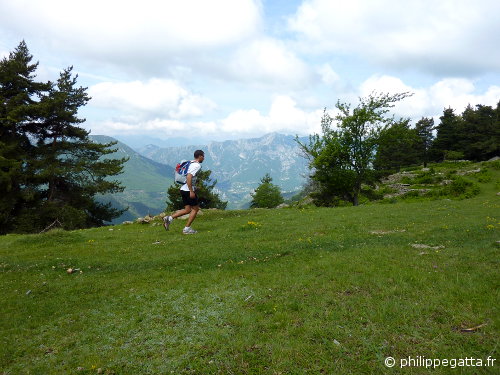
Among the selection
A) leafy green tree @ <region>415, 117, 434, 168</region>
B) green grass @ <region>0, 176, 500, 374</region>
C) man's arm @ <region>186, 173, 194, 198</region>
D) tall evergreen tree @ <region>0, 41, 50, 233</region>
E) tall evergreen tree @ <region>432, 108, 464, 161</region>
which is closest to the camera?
green grass @ <region>0, 176, 500, 374</region>

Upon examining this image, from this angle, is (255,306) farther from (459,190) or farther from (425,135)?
(425,135)

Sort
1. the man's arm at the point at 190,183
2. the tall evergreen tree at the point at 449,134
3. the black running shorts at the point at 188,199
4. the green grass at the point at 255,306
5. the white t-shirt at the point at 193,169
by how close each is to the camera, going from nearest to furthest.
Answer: the green grass at the point at 255,306 < the man's arm at the point at 190,183 < the white t-shirt at the point at 193,169 < the black running shorts at the point at 188,199 < the tall evergreen tree at the point at 449,134

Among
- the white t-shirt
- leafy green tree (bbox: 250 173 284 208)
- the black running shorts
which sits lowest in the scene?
leafy green tree (bbox: 250 173 284 208)

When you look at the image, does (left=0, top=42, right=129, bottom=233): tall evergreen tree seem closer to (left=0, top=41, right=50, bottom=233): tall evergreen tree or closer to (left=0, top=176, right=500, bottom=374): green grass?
(left=0, top=41, right=50, bottom=233): tall evergreen tree

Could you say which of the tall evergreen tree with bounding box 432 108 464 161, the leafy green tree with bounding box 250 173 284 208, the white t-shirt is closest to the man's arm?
the white t-shirt

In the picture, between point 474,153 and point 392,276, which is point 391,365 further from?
point 474,153

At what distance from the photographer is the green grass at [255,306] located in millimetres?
5289

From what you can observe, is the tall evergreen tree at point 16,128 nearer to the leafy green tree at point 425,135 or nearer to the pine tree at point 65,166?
the pine tree at point 65,166

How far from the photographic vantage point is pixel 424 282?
7.89 meters

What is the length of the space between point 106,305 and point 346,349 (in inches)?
234

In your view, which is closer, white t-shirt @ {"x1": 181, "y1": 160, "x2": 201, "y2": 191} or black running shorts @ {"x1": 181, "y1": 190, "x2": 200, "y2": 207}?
white t-shirt @ {"x1": 181, "y1": 160, "x2": 201, "y2": 191}

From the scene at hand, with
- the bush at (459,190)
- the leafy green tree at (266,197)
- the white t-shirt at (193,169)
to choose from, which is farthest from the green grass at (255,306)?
the leafy green tree at (266,197)

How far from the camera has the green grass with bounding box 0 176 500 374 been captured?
5.29 meters

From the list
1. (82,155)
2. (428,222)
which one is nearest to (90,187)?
(82,155)
